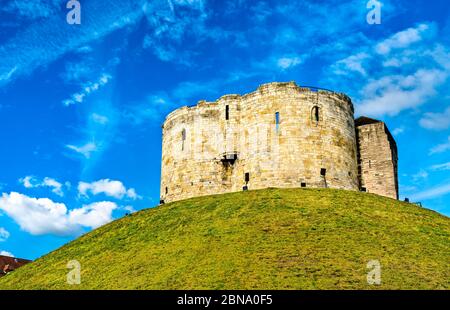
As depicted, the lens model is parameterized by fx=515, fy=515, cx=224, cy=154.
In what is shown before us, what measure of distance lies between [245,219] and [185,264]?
6812 mm

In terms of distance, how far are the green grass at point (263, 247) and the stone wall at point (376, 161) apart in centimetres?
853

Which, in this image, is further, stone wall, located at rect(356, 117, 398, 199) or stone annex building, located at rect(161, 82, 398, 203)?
stone wall, located at rect(356, 117, 398, 199)

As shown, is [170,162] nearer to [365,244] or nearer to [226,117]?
[226,117]

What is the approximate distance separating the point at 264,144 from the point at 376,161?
1098 centimetres

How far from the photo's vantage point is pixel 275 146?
1692 inches
